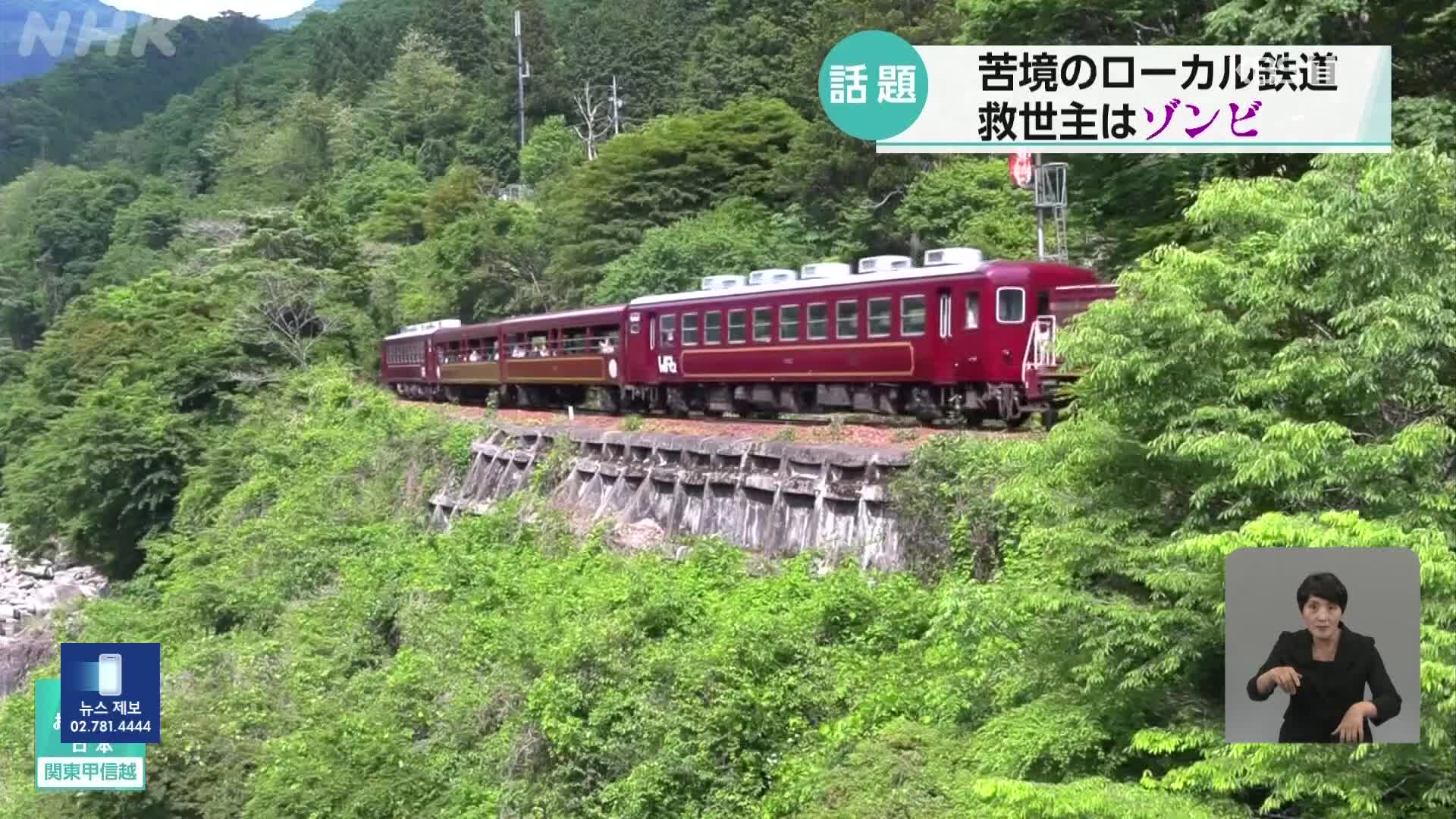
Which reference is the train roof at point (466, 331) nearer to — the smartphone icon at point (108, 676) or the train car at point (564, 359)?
the train car at point (564, 359)

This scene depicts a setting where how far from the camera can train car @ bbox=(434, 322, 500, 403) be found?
94.2ft

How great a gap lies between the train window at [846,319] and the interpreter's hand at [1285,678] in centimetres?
1065

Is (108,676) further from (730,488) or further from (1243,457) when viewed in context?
(1243,457)

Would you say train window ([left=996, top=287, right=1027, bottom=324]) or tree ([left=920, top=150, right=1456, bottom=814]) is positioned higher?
train window ([left=996, top=287, right=1027, bottom=324])

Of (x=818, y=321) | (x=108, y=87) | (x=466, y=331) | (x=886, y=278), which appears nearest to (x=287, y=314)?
(x=466, y=331)

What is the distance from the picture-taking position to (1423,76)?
12.9 metres

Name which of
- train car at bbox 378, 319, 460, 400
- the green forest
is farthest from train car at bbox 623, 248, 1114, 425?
train car at bbox 378, 319, 460, 400

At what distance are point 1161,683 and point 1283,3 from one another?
7.44 meters

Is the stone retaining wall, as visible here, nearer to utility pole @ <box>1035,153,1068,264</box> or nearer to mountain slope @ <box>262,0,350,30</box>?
utility pole @ <box>1035,153,1068,264</box>

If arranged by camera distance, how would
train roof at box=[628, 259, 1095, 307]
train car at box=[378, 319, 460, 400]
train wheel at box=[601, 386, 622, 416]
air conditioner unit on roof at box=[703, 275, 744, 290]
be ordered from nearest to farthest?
train roof at box=[628, 259, 1095, 307] < air conditioner unit on roof at box=[703, 275, 744, 290] < train wheel at box=[601, 386, 622, 416] < train car at box=[378, 319, 460, 400]

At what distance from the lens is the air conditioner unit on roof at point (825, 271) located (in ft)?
58.4

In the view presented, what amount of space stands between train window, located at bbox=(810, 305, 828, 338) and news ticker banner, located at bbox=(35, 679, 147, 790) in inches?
339

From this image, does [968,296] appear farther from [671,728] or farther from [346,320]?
[346,320]

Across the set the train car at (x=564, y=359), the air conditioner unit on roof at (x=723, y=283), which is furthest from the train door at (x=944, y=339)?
the train car at (x=564, y=359)
